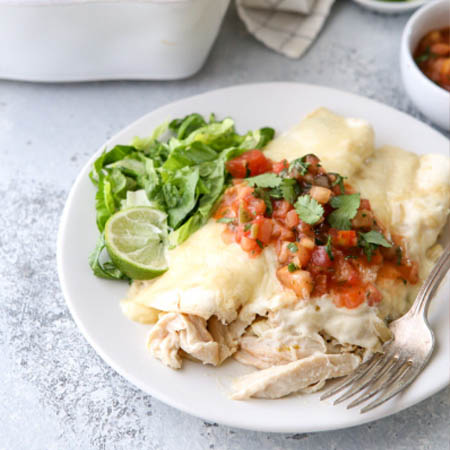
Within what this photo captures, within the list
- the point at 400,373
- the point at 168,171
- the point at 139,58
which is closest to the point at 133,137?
the point at 168,171

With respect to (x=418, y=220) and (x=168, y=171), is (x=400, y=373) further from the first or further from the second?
(x=168, y=171)

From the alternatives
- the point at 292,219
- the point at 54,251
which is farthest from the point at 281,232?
the point at 54,251

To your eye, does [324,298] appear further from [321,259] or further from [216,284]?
[216,284]

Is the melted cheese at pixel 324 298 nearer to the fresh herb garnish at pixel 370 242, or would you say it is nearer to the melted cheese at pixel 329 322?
the melted cheese at pixel 329 322

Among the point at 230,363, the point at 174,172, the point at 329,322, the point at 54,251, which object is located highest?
the point at 329,322

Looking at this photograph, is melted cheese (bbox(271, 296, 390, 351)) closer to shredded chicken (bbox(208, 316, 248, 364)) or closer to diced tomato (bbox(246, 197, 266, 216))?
shredded chicken (bbox(208, 316, 248, 364))

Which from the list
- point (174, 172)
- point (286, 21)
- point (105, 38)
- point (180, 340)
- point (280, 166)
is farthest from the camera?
point (286, 21)

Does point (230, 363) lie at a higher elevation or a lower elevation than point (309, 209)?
lower
